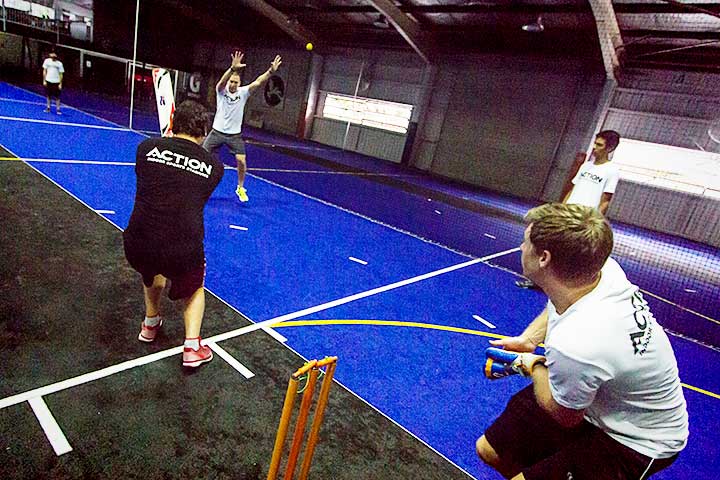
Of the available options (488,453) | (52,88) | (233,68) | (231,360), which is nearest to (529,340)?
(488,453)

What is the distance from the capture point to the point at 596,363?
4.68 feet

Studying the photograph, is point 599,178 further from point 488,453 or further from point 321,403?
point 321,403

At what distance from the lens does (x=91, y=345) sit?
281 centimetres

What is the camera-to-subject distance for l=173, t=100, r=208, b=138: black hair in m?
2.55

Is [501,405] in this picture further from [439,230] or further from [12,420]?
[439,230]

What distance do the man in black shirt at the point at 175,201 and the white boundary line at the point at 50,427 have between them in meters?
0.87

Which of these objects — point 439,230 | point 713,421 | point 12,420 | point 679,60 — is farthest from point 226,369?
point 679,60

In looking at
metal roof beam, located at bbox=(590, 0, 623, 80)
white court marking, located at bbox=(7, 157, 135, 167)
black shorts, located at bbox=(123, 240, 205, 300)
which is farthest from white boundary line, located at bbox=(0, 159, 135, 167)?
metal roof beam, located at bbox=(590, 0, 623, 80)

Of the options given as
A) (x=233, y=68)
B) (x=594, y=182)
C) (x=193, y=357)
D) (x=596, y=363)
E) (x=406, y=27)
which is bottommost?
(x=193, y=357)

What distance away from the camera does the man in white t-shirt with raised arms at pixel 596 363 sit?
146 cm

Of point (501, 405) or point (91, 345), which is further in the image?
point (501, 405)

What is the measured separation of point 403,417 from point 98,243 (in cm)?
360

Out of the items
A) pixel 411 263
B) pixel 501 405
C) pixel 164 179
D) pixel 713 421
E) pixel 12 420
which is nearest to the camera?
pixel 12 420

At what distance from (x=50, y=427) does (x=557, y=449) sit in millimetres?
2515
